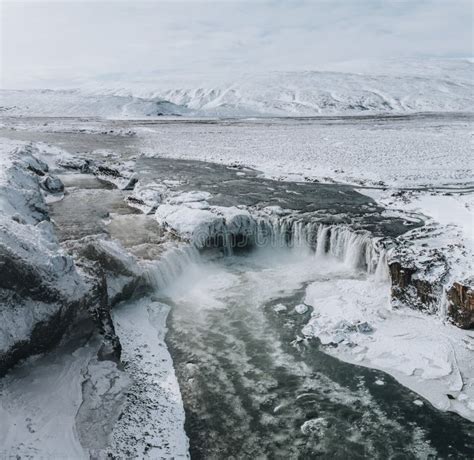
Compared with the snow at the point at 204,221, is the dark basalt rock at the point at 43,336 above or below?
above

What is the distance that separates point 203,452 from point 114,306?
6.18 metres

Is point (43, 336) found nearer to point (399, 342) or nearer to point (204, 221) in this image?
point (399, 342)

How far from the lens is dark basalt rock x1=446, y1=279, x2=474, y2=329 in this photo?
12719mm

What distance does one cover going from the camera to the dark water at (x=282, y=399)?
9211mm

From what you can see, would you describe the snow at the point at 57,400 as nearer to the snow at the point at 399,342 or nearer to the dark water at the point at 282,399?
the dark water at the point at 282,399

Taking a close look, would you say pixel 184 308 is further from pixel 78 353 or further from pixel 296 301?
pixel 78 353

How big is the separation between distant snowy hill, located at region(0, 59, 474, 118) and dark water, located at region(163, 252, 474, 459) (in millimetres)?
91050

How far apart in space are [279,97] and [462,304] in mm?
123737

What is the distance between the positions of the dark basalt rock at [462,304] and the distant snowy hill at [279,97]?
304 feet

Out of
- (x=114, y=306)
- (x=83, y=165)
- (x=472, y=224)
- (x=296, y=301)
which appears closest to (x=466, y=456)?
(x=296, y=301)

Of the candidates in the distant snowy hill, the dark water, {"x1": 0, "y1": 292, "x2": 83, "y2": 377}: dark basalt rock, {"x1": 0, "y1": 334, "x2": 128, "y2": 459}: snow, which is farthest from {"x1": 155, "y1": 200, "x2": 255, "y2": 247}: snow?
the distant snowy hill

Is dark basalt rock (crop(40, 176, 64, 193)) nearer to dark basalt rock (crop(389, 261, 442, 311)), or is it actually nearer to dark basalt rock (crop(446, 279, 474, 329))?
dark basalt rock (crop(389, 261, 442, 311))

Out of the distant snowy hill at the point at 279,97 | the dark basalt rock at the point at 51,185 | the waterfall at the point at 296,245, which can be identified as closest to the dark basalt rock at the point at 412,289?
the waterfall at the point at 296,245

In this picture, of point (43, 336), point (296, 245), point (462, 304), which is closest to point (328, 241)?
point (296, 245)
